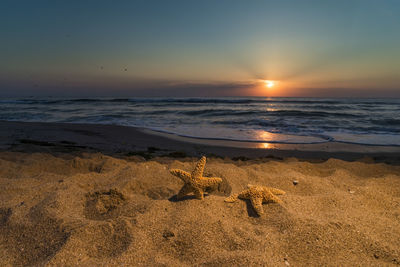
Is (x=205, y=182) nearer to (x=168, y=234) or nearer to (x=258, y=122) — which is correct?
(x=168, y=234)

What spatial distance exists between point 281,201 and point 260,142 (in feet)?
17.9

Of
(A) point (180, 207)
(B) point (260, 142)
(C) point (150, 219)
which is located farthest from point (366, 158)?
(C) point (150, 219)

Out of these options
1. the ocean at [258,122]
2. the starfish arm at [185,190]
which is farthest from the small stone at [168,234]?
the ocean at [258,122]

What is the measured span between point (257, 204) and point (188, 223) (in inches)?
35.1

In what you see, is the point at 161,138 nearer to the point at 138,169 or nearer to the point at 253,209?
the point at 138,169

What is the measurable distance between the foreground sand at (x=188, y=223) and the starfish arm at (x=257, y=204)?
0.08m

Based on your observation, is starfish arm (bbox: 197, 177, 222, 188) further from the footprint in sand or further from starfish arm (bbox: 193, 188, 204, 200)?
the footprint in sand

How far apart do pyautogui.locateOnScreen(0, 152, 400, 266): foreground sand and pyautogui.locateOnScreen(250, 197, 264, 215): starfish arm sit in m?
0.08

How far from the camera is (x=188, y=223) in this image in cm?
254

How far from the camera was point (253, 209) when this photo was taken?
2893mm

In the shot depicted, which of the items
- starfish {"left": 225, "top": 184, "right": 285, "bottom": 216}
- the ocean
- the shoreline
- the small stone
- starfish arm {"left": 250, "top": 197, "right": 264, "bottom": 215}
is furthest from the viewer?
the ocean

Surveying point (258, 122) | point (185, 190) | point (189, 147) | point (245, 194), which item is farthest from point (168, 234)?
point (258, 122)

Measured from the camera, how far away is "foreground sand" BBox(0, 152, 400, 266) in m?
2.09

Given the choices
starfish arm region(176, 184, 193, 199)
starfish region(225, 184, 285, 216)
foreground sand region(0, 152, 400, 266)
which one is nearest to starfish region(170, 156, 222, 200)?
starfish arm region(176, 184, 193, 199)
